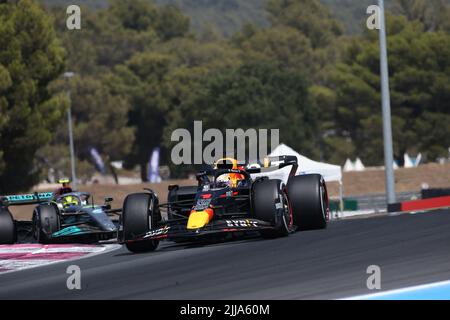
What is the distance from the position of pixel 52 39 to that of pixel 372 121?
30496mm

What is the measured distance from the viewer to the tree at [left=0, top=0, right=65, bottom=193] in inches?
1671

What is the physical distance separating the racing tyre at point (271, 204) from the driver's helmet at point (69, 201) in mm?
6336

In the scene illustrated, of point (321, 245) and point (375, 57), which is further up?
point (375, 57)

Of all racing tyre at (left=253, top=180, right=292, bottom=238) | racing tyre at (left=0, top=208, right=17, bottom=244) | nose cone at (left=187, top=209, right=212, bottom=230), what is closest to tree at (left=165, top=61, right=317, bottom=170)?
racing tyre at (left=0, top=208, right=17, bottom=244)

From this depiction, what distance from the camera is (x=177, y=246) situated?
17.3 m

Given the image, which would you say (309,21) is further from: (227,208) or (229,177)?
(227,208)

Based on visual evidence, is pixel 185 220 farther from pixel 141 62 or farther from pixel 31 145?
pixel 141 62

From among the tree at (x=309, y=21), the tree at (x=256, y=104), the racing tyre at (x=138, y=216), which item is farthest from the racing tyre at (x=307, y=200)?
the tree at (x=309, y=21)

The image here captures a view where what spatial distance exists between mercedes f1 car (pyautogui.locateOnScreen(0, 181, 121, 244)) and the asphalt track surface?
11.6 ft

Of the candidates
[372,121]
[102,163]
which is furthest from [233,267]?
[102,163]

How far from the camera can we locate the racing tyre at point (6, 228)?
20.9 metres

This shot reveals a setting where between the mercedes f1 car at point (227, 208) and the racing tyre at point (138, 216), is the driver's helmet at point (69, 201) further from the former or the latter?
the racing tyre at point (138, 216)

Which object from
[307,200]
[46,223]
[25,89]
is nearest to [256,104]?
[25,89]
